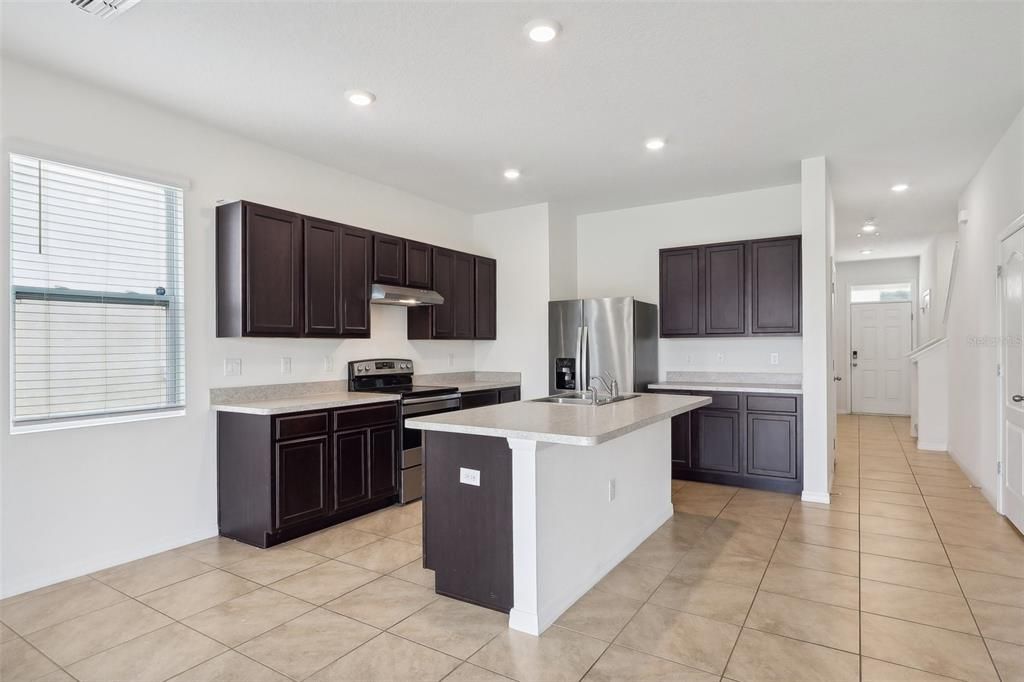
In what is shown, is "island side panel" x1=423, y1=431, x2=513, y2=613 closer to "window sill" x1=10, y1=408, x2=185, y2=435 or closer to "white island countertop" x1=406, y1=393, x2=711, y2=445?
"white island countertop" x1=406, y1=393, x2=711, y2=445

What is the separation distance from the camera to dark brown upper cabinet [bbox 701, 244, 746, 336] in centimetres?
516

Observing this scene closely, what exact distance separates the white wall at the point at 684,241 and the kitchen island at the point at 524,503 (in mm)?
2634

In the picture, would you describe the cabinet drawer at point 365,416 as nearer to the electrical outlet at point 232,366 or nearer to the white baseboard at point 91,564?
the electrical outlet at point 232,366

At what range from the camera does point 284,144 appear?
4.15 meters

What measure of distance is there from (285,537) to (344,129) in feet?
9.00

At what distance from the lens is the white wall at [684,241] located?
17.5 ft

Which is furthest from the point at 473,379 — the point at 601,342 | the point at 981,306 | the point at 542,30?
the point at 981,306

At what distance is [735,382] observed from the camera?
18.0ft

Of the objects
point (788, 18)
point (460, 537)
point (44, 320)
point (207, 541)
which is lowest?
point (207, 541)

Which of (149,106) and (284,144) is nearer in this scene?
(149,106)

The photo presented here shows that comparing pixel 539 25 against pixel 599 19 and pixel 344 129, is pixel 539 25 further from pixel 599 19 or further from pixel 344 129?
pixel 344 129

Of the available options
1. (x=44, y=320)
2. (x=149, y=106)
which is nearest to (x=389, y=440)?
(x=44, y=320)

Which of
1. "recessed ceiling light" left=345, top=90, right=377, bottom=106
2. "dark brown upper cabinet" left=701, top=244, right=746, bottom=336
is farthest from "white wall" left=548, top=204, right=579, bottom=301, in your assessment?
"recessed ceiling light" left=345, top=90, right=377, bottom=106

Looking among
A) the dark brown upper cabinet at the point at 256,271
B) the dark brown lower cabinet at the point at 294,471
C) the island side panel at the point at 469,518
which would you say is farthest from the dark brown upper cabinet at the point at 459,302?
the island side panel at the point at 469,518
